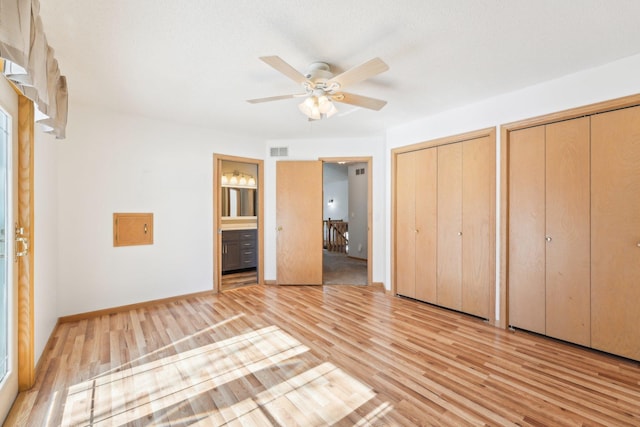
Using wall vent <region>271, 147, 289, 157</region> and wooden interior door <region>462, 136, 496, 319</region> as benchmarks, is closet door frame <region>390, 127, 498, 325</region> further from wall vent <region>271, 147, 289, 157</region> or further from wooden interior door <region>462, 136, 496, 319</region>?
wall vent <region>271, 147, 289, 157</region>

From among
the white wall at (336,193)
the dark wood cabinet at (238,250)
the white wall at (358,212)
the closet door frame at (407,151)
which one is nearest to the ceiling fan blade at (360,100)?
the closet door frame at (407,151)

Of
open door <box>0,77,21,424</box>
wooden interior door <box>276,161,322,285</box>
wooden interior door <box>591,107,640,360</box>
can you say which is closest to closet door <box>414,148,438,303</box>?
wooden interior door <box>591,107,640,360</box>

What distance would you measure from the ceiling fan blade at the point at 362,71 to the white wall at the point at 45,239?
7.84 ft

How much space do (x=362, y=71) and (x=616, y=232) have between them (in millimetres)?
2463

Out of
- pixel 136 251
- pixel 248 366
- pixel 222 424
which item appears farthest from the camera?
pixel 136 251

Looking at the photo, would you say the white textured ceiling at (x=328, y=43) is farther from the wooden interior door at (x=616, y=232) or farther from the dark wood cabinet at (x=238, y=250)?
the dark wood cabinet at (x=238, y=250)

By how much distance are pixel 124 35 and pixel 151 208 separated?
2.24 m

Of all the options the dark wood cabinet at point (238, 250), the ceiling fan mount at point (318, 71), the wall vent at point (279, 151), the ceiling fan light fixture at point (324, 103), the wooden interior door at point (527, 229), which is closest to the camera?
the ceiling fan mount at point (318, 71)

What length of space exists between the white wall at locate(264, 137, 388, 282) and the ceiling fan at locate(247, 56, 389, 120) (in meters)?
2.09

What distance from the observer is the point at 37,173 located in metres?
2.28

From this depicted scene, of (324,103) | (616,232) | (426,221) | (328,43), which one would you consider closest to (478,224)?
(426,221)

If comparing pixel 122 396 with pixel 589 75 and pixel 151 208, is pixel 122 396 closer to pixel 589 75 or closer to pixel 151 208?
pixel 151 208

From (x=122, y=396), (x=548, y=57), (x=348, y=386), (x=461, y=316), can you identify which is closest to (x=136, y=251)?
(x=122, y=396)

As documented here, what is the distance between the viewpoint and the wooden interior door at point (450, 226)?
11.0 feet
